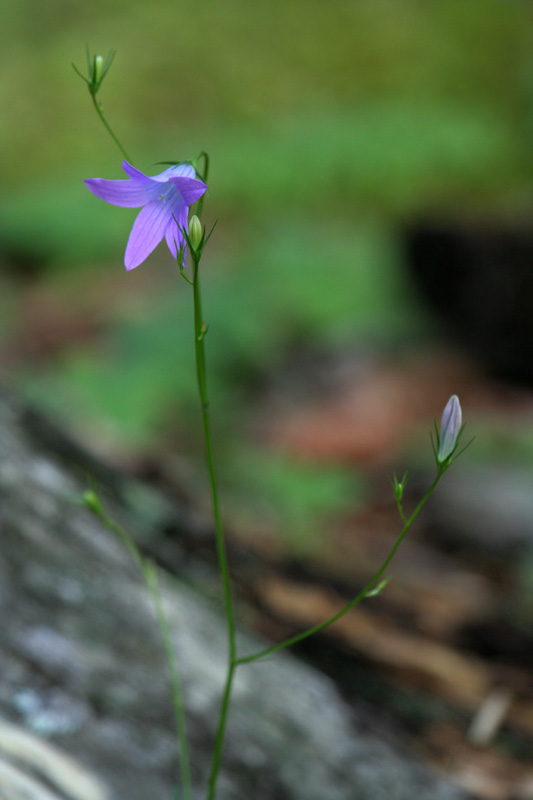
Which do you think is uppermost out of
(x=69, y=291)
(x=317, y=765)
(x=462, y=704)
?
(x=69, y=291)

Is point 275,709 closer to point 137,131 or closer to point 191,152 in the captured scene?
point 191,152

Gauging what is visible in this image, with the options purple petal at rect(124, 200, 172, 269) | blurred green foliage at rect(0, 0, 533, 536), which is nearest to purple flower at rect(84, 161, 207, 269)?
purple petal at rect(124, 200, 172, 269)

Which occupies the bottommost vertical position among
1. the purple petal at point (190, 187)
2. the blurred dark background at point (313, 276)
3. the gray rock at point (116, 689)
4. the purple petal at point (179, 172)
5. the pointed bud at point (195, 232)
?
the gray rock at point (116, 689)

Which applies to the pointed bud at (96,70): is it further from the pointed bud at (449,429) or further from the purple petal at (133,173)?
the pointed bud at (449,429)

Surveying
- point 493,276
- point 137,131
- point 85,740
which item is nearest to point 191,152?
point 137,131

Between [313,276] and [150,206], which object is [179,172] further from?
[313,276]

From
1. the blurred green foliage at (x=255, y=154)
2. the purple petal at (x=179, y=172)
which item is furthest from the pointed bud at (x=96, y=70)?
the blurred green foliage at (x=255, y=154)

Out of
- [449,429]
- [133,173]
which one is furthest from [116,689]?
[133,173]

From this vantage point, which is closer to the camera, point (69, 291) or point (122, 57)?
point (69, 291)
